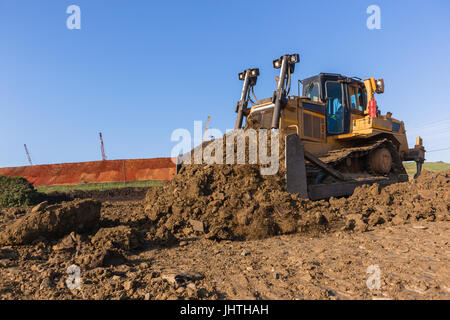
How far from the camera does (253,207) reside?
4621 millimetres

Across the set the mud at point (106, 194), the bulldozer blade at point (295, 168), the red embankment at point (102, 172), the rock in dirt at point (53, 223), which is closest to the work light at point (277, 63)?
the bulldozer blade at point (295, 168)

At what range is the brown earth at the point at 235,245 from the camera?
260 centimetres

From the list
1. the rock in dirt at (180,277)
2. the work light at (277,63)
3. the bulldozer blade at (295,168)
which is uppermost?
the work light at (277,63)

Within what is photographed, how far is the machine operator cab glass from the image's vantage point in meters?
8.75

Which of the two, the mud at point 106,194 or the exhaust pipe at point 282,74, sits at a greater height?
the exhaust pipe at point 282,74

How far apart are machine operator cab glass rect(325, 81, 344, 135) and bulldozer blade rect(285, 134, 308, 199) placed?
11.6 feet

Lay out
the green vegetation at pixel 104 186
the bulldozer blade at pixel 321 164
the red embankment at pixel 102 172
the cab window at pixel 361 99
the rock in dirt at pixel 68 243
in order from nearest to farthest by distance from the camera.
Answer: the rock in dirt at pixel 68 243, the bulldozer blade at pixel 321 164, the cab window at pixel 361 99, the green vegetation at pixel 104 186, the red embankment at pixel 102 172

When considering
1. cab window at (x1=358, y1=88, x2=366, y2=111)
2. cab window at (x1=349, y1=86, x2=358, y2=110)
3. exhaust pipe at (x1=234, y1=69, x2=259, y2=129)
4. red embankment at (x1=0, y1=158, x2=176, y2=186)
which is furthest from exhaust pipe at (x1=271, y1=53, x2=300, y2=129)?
red embankment at (x1=0, y1=158, x2=176, y2=186)

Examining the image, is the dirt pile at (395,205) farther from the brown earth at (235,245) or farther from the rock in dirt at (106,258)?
the rock in dirt at (106,258)

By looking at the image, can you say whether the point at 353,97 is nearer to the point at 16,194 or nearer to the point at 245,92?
the point at 245,92

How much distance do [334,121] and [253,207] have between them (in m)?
5.24

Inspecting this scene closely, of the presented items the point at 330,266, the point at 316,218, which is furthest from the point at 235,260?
the point at 316,218

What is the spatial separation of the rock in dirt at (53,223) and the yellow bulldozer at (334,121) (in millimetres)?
4257

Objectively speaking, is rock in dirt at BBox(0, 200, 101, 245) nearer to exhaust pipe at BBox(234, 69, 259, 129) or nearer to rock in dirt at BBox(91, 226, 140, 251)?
rock in dirt at BBox(91, 226, 140, 251)
